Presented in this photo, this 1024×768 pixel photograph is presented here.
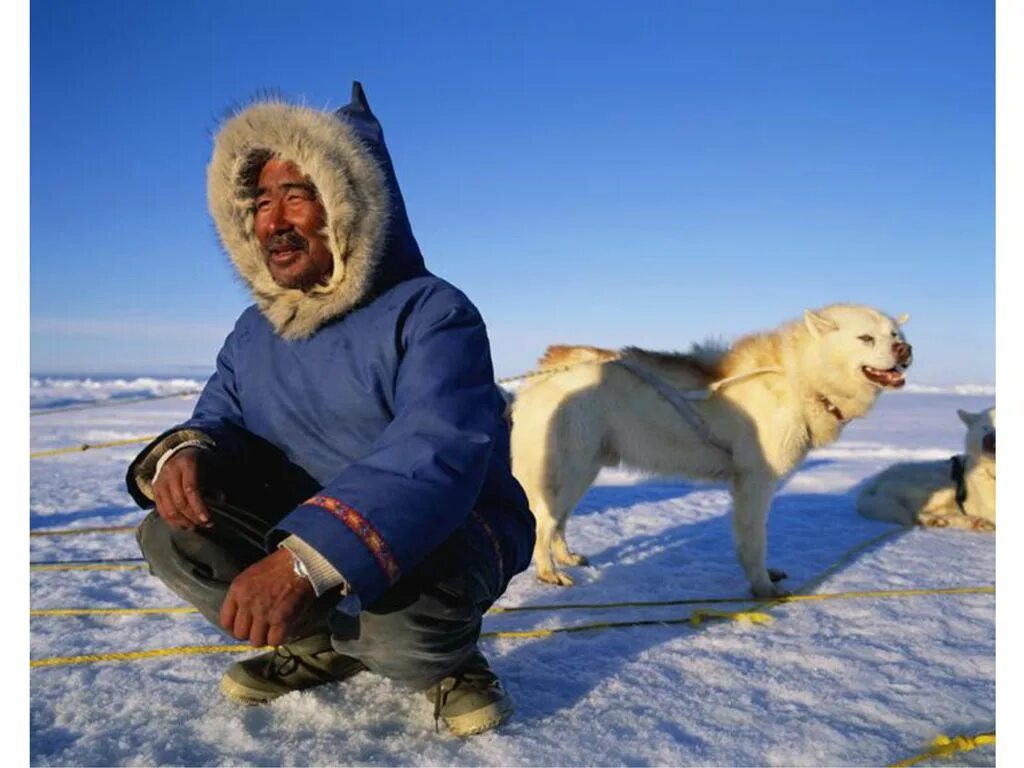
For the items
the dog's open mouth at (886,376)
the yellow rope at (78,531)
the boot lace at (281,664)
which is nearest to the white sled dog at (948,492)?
the dog's open mouth at (886,376)

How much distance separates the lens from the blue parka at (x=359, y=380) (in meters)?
1.52

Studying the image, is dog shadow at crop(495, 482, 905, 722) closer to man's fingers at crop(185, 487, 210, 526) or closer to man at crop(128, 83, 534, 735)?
man at crop(128, 83, 534, 735)

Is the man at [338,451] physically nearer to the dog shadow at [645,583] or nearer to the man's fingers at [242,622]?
the man's fingers at [242,622]

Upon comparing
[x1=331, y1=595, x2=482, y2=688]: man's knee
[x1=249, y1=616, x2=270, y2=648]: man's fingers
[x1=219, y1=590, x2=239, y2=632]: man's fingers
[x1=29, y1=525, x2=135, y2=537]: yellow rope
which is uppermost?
[x1=219, y1=590, x2=239, y2=632]: man's fingers

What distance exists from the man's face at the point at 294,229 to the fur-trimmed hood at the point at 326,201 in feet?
0.15

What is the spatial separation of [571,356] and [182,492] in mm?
2845

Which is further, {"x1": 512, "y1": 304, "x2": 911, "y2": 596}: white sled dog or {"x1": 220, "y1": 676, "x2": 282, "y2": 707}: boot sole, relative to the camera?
{"x1": 512, "y1": 304, "x2": 911, "y2": 596}: white sled dog

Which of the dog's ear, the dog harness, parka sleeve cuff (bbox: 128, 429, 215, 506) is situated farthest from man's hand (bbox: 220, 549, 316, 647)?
the dog's ear

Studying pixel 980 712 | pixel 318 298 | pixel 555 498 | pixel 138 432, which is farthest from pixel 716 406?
pixel 138 432

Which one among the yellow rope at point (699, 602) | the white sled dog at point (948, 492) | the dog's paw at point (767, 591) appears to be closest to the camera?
the yellow rope at point (699, 602)

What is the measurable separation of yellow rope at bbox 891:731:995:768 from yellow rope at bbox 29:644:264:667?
199 cm

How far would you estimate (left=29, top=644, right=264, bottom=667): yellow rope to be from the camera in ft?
7.64

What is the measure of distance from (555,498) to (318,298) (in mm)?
2302

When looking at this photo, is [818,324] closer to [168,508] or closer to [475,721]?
[475,721]
